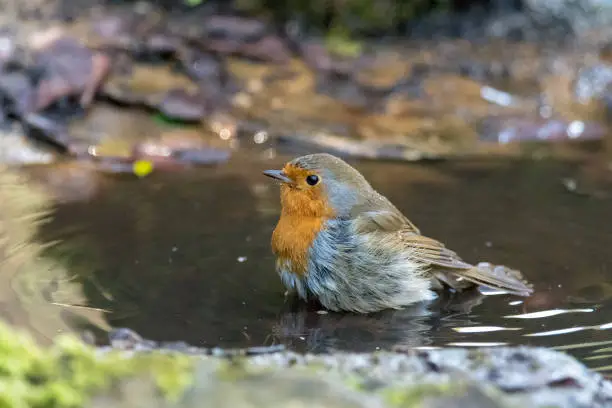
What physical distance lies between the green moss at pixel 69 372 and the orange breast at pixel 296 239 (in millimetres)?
2042

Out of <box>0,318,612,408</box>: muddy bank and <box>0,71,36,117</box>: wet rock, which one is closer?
<box>0,318,612,408</box>: muddy bank

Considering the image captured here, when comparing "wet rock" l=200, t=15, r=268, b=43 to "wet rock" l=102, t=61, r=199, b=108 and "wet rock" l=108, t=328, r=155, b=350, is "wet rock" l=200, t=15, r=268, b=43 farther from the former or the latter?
"wet rock" l=108, t=328, r=155, b=350

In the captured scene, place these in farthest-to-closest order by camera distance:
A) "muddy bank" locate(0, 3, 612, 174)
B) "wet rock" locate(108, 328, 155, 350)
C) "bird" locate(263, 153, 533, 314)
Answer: "muddy bank" locate(0, 3, 612, 174) < "bird" locate(263, 153, 533, 314) < "wet rock" locate(108, 328, 155, 350)

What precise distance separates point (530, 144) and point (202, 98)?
10.5 feet

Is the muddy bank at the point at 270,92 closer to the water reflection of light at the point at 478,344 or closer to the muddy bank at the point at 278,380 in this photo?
the water reflection of light at the point at 478,344

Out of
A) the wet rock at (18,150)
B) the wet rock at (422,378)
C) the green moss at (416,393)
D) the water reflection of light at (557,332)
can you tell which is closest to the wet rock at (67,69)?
the wet rock at (18,150)

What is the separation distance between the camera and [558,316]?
4.21m

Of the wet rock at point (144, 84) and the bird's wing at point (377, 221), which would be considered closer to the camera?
the bird's wing at point (377, 221)

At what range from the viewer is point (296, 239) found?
174 inches

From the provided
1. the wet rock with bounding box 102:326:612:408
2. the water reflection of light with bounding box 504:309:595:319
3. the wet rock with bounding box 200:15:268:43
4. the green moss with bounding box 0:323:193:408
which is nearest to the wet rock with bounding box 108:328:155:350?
the wet rock with bounding box 102:326:612:408

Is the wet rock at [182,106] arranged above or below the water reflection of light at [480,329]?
above

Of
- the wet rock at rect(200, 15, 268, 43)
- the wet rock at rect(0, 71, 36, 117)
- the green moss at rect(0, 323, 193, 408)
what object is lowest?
the green moss at rect(0, 323, 193, 408)

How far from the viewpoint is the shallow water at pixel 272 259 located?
157 inches

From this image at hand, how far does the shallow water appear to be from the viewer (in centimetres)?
398
